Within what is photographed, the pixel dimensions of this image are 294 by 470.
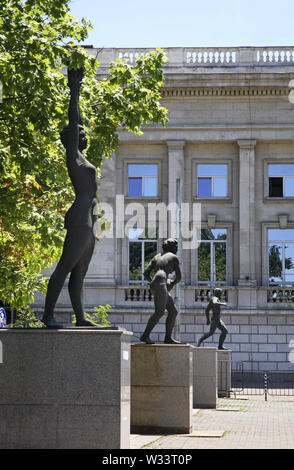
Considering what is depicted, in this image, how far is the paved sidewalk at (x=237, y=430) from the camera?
42.1ft

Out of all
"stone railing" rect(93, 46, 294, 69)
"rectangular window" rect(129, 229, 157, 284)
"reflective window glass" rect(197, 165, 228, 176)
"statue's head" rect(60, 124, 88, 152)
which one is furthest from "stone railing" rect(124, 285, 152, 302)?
"statue's head" rect(60, 124, 88, 152)

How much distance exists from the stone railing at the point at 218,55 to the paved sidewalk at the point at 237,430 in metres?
22.0

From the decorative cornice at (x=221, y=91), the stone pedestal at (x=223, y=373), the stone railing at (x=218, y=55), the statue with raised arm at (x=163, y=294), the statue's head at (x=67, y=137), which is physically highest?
the stone railing at (x=218, y=55)

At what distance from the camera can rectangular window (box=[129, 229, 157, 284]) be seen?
1693 inches

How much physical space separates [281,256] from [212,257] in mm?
3233

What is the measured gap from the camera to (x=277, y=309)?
41312 millimetres

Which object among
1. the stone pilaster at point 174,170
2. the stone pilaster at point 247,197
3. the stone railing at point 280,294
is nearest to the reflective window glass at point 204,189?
the stone pilaster at point 174,170

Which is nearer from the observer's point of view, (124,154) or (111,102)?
(111,102)

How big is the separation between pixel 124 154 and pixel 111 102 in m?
21.5

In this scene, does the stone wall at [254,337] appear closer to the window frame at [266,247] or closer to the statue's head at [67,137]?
the window frame at [266,247]

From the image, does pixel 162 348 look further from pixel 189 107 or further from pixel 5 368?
pixel 189 107

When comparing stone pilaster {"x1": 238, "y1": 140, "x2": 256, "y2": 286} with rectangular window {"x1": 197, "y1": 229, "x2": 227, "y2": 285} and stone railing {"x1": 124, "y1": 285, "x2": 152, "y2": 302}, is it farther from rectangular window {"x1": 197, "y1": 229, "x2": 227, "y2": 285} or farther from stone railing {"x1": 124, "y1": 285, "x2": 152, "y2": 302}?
stone railing {"x1": 124, "y1": 285, "x2": 152, "y2": 302}

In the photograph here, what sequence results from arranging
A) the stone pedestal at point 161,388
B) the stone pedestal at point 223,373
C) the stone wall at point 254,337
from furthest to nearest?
the stone wall at point 254,337
the stone pedestal at point 223,373
the stone pedestal at point 161,388

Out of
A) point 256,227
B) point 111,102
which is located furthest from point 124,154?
point 111,102
